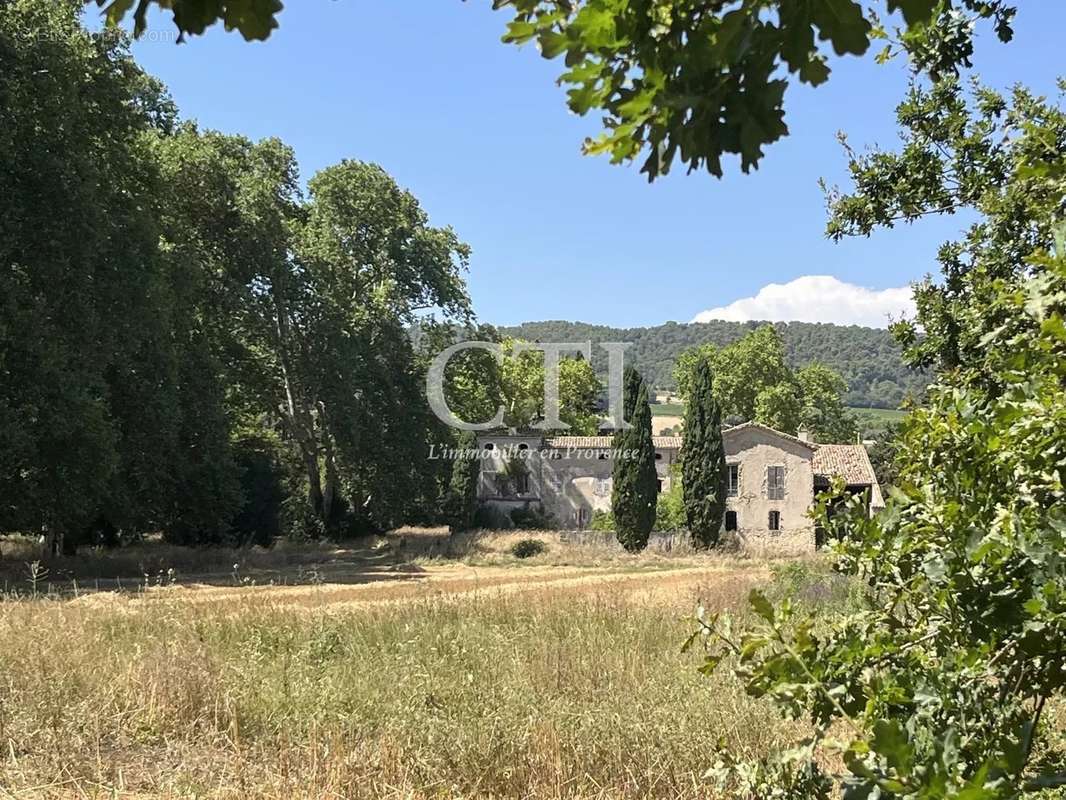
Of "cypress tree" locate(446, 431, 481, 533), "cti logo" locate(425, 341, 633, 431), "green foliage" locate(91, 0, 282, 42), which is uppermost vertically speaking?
"cti logo" locate(425, 341, 633, 431)

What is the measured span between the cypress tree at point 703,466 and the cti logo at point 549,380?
2.92 meters

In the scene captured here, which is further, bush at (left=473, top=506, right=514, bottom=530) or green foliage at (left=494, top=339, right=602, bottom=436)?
green foliage at (left=494, top=339, right=602, bottom=436)

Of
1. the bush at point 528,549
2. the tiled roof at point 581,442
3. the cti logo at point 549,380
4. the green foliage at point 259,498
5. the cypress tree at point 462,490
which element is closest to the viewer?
the green foliage at point 259,498

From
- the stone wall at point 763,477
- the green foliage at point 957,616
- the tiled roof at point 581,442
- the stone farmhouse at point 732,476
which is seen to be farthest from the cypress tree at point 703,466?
the green foliage at point 957,616

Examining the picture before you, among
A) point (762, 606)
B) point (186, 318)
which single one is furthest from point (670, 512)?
point (762, 606)

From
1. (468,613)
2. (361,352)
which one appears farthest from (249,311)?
(468,613)

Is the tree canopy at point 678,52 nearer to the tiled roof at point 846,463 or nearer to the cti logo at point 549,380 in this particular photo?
the cti logo at point 549,380

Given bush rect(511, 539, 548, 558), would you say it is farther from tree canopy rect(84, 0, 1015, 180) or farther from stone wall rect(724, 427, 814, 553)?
tree canopy rect(84, 0, 1015, 180)

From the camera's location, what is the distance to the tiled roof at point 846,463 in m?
41.7

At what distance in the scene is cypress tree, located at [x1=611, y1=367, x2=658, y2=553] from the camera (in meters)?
34.9

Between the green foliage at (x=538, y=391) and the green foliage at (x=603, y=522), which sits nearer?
the green foliage at (x=603, y=522)

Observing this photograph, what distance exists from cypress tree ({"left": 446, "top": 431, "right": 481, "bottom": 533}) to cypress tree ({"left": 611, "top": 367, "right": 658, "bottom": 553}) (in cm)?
797

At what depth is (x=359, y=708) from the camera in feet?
16.3

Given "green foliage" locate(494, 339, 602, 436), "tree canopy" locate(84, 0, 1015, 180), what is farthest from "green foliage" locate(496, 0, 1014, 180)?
"green foliage" locate(494, 339, 602, 436)
